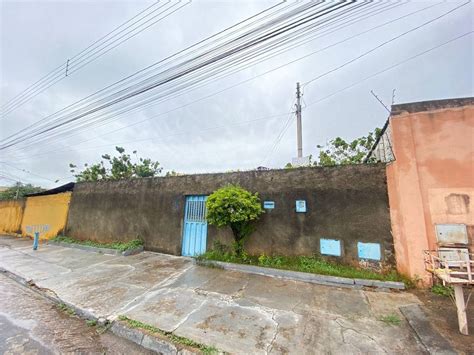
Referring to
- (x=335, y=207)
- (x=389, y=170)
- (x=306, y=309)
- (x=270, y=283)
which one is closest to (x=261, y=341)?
(x=306, y=309)

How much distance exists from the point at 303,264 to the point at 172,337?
3553 millimetres

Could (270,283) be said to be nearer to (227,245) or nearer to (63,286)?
(227,245)

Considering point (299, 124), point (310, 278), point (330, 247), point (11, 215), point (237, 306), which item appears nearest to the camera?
point (237, 306)

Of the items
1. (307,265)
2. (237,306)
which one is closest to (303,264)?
(307,265)

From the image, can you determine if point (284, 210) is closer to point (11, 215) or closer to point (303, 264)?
point (303, 264)

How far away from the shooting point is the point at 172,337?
9.17ft

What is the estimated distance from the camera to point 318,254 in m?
5.31

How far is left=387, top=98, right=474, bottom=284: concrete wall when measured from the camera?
421cm

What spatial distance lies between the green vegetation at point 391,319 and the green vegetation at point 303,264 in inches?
52.6

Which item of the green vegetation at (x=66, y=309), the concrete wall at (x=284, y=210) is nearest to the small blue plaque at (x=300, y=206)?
the concrete wall at (x=284, y=210)

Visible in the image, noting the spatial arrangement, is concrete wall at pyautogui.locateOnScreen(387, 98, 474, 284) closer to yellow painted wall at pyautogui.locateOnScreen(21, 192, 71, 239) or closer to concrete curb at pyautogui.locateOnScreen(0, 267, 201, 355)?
concrete curb at pyautogui.locateOnScreen(0, 267, 201, 355)

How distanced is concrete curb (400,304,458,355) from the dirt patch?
0.24 feet

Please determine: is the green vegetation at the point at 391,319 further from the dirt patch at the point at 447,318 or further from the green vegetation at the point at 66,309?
the green vegetation at the point at 66,309

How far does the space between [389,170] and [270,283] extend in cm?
382
